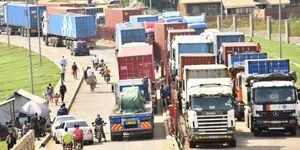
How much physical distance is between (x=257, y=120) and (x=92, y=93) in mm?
25700

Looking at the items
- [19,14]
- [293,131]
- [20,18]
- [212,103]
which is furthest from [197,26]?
[212,103]

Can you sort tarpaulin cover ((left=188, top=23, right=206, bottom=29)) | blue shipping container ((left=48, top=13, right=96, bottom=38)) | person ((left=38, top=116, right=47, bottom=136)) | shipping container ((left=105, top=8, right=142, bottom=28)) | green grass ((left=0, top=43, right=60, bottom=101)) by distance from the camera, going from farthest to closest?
1. shipping container ((left=105, top=8, right=142, bottom=28))
2. blue shipping container ((left=48, top=13, right=96, bottom=38))
3. tarpaulin cover ((left=188, top=23, right=206, bottom=29))
4. green grass ((left=0, top=43, right=60, bottom=101))
5. person ((left=38, top=116, right=47, bottom=136))

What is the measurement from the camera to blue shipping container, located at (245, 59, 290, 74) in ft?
151

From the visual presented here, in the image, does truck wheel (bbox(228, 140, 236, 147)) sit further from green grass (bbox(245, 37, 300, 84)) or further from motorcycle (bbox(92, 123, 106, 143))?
green grass (bbox(245, 37, 300, 84))

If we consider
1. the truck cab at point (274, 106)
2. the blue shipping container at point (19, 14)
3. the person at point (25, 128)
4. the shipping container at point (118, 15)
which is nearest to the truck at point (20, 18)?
the blue shipping container at point (19, 14)

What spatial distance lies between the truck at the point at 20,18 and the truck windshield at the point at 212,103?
7788 cm

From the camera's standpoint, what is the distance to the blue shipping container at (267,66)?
46.1 meters

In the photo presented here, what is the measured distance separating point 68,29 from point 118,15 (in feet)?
32.8

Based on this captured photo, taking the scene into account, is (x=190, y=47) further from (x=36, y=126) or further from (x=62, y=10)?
(x=62, y=10)

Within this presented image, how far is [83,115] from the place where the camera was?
2124 inches

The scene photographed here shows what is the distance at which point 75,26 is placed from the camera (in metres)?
97.2

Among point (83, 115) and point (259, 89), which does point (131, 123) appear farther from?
point (83, 115)

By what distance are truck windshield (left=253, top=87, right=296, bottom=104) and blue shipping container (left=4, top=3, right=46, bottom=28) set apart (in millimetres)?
76436

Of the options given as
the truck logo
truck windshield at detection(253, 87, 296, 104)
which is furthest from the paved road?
the truck logo
